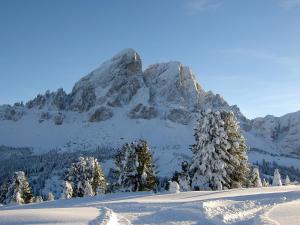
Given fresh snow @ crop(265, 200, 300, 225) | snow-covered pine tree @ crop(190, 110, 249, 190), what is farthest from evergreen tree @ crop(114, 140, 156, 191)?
fresh snow @ crop(265, 200, 300, 225)

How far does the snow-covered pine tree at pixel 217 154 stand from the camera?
46531 millimetres

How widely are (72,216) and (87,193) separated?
4121cm

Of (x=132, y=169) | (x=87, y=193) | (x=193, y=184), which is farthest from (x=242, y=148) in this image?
(x=87, y=193)

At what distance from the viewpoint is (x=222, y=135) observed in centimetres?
4712

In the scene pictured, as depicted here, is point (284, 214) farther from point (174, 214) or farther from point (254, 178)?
point (254, 178)

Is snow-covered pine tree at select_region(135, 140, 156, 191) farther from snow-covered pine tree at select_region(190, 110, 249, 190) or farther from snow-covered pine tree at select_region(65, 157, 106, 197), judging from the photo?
snow-covered pine tree at select_region(65, 157, 106, 197)

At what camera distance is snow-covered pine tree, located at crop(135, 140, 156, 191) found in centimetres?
5369

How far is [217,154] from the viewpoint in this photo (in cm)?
4681

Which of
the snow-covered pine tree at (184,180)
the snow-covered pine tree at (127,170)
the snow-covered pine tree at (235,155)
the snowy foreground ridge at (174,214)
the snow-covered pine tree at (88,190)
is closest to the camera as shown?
the snowy foreground ridge at (174,214)

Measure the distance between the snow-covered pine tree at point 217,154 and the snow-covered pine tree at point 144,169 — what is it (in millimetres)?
6531

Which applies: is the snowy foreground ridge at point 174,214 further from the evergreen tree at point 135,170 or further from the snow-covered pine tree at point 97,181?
the snow-covered pine tree at point 97,181

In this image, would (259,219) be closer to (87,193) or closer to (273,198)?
(273,198)

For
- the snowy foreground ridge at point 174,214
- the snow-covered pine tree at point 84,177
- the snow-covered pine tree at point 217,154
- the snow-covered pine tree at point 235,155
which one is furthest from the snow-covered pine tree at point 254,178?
the snowy foreground ridge at point 174,214

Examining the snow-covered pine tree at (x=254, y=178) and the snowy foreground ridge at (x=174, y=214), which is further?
the snow-covered pine tree at (x=254, y=178)
